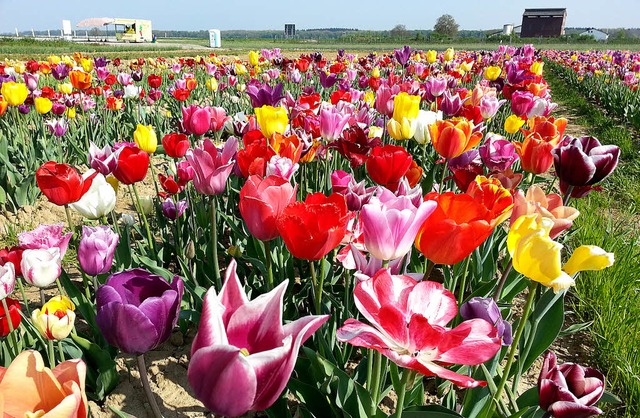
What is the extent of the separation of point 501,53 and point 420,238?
33.7 ft

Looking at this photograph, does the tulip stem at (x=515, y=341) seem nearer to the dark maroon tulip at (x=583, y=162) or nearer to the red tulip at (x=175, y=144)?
the dark maroon tulip at (x=583, y=162)

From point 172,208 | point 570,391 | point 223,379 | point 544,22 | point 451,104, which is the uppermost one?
point 544,22

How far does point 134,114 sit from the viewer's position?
629cm

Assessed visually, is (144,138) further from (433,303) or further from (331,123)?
(433,303)

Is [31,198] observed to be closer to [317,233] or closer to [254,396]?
[317,233]

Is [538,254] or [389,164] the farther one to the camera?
[389,164]

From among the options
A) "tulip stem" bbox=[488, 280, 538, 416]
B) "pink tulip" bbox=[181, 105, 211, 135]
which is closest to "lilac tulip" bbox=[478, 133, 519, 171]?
"tulip stem" bbox=[488, 280, 538, 416]

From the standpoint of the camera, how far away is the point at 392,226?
1109mm

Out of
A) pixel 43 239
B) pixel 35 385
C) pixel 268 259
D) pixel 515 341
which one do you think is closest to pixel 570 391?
pixel 515 341

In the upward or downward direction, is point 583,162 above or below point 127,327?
above

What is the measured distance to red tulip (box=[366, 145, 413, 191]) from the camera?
187cm

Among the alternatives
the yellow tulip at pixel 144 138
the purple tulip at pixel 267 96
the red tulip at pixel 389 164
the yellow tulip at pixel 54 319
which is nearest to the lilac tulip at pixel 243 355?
the yellow tulip at pixel 54 319

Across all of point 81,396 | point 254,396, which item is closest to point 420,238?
point 254,396

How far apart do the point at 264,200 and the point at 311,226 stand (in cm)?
23
